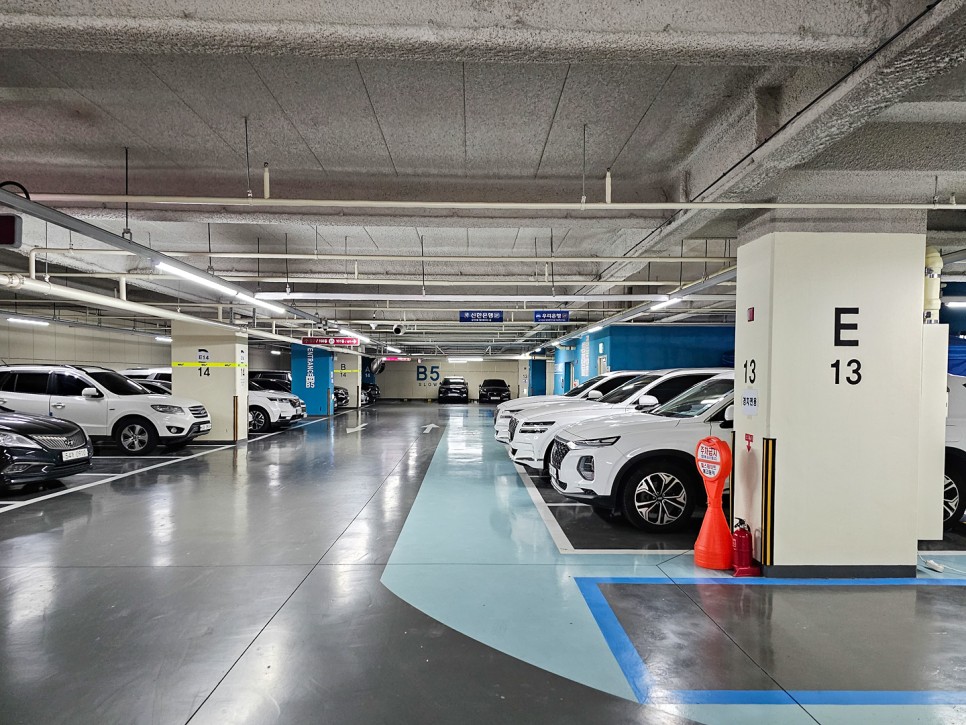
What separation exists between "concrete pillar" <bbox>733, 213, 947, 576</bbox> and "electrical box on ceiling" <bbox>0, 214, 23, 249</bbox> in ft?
18.9

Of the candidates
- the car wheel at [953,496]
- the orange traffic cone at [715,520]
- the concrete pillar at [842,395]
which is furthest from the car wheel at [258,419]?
the car wheel at [953,496]

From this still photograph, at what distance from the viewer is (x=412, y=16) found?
2287mm

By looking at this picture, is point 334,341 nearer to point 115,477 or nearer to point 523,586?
point 115,477

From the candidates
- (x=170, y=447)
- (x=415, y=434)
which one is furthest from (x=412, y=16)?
(x=415, y=434)

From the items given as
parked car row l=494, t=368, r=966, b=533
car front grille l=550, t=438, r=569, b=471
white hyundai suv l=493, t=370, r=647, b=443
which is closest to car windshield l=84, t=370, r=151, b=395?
white hyundai suv l=493, t=370, r=647, b=443

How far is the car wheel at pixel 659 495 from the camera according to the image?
220 inches

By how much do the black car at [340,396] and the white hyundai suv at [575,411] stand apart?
53.1 ft

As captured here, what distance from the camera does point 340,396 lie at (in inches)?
952

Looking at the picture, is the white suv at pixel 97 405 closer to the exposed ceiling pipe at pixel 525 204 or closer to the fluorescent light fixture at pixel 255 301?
the fluorescent light fixture at pixel 255 301

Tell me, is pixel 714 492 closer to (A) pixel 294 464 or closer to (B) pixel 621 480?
(B) pixel 621 480

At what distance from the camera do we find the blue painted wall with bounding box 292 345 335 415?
20781mm

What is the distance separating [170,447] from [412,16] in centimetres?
1183

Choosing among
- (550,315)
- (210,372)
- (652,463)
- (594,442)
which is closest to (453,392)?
(210,372)

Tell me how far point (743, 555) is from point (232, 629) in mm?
3817
